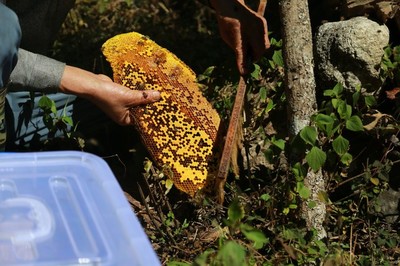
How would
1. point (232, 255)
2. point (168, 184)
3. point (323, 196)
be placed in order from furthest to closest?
point (168, 184) < point (323, 196) < point (232, 255)

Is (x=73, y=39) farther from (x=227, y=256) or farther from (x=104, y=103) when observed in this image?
(x=227, y=256)

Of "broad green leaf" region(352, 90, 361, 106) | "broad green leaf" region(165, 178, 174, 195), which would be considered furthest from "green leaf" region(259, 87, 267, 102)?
"broad green leaf" region(165, 178, 174, 195)

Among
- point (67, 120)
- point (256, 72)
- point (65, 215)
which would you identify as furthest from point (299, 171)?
point (65, 215)

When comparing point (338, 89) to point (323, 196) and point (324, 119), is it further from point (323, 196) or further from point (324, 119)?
point (323, 196)

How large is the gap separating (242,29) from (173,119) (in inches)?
15.5

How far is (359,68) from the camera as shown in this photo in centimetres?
279

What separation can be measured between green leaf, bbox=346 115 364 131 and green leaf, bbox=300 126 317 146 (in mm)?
127

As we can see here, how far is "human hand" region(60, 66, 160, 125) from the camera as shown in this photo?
2.78 meters

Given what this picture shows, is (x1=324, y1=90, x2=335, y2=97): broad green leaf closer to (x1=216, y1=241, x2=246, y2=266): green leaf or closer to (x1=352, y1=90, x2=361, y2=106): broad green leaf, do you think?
(x1=352, y1=90, x2=361, y2=106): broad green leaf

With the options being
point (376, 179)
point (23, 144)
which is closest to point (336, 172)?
point (376, 179)

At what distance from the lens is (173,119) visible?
2830 millimetres

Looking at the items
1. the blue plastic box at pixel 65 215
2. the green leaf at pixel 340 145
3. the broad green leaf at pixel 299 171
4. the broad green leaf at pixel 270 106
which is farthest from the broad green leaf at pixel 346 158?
the blue plastic box at pixel 65 215

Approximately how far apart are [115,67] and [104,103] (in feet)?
0.45

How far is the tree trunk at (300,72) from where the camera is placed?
8.25 feet
